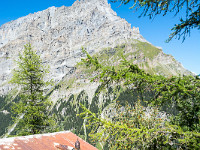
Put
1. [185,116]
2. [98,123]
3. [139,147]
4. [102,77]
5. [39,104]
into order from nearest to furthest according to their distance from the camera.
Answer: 1. [98,123]
2. [102,77]
3. [139,147]
4. [185,116]
5. [39,104]

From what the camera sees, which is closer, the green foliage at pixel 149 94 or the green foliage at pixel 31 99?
the green foliage at pixel 149 94

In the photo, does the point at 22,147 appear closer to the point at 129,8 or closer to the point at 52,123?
the point at 129,8

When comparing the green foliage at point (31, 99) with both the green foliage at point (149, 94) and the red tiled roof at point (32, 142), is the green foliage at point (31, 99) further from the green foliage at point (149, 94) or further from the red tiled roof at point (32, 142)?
the green foliage at point (149, 94)

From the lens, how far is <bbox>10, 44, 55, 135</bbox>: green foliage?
12.8 metres

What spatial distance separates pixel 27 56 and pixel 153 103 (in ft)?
42.9

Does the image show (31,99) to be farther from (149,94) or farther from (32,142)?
(149,94)

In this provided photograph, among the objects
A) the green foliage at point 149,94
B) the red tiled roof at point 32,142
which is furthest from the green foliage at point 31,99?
the green foliage at point 149,94

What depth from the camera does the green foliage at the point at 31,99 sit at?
12828mm

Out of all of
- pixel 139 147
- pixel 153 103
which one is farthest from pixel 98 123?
pixel 139 147

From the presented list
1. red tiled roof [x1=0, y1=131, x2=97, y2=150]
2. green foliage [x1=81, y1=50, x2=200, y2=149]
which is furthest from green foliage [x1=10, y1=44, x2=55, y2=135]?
green foliage [x1=81, y1=50, x2=200, y2=149]

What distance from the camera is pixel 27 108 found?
12703 mm

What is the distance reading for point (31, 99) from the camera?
1361 centimetres

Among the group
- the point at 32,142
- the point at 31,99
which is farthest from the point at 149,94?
the point at 31,99

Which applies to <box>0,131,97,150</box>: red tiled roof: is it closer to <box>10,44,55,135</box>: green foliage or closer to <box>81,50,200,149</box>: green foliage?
<box>81,50,200,149</box>: green foliage
